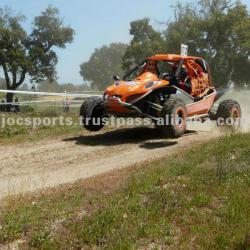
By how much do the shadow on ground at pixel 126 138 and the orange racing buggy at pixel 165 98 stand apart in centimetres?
32

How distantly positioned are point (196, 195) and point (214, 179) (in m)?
0.72

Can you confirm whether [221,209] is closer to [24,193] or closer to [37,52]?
[24,193]

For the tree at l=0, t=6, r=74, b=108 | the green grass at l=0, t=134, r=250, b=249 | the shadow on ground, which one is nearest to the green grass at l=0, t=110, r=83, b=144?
the shadow on ground

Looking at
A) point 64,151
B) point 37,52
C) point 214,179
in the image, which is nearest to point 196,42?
point 37,52

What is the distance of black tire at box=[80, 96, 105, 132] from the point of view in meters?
10.8

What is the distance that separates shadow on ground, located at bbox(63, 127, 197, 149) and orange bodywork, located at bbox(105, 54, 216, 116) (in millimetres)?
770

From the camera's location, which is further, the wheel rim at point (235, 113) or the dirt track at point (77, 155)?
the wheel rim at point (235, 113)

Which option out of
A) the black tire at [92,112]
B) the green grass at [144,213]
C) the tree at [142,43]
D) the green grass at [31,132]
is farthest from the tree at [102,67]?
the green grass at [144,213]

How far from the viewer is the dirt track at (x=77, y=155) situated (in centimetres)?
732

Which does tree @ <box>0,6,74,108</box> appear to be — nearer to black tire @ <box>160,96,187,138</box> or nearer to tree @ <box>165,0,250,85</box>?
tree @ <box>165,0,250,85</box>

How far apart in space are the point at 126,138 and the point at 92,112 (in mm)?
1045

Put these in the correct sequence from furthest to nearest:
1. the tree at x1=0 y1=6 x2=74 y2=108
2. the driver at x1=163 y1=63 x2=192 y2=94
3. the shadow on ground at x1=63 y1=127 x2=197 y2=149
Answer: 1. the tree at x1=0 y1=6 x2=74 y2=108
2. the driver at x1=163 y1=63 x2=192 y2=94
3. the shadow on ground at x1=63 y1=127 x2=197 y2=149

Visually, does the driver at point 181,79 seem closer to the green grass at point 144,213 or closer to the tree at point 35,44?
the green grass at point 144,213

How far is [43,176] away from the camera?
24.4 ft
